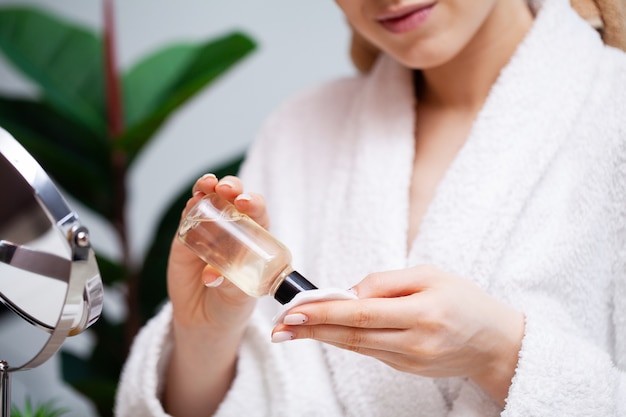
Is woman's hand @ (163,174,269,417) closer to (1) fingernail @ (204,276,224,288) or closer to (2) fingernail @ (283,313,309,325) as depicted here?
(1) fingernail @ (204,276,224,288)

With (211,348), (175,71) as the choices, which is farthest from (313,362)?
(175,71)

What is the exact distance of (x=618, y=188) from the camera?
75 cm

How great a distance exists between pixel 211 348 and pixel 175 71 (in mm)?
673

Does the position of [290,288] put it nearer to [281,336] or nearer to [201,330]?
[281,336]

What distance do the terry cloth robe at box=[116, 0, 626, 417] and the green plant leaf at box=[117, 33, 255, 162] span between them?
36cm

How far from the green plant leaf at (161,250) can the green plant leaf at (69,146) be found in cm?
13

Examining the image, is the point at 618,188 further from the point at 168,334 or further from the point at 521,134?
the point at 168,334

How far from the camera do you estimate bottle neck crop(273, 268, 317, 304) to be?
23.0 inches

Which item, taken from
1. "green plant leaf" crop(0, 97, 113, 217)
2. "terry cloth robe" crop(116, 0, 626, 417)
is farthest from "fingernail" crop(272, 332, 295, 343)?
"green plant leaf" crop(0, 97, 113, 217)

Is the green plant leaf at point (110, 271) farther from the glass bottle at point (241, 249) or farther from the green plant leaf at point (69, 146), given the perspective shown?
the glass bottle at point (241, 249)

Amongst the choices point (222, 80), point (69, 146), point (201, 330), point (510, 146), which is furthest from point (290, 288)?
point (222, 80)

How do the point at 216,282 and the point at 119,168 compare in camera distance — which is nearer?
the point at 216,282

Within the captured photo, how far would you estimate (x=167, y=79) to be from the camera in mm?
1307

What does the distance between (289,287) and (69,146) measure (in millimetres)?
815
